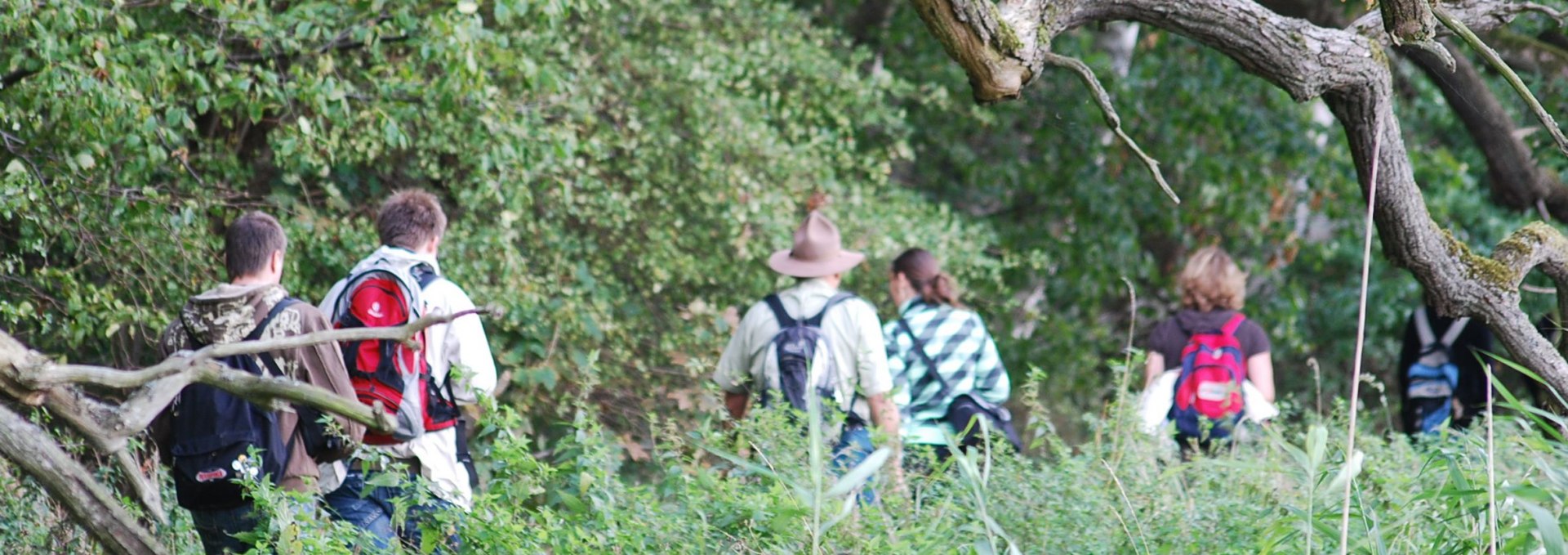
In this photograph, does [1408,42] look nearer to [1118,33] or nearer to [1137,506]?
[1137,506]

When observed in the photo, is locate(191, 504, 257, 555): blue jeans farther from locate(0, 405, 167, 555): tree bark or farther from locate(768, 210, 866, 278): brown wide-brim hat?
locate(768, 210, 866, 278): brown wide-brim hat

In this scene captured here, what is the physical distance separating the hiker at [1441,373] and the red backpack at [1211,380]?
4.51ft

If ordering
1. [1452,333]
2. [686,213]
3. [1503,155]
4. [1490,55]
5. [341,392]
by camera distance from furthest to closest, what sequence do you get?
[1503,155] < [686,213] < [1452,333] < [341,392] < [1490,55]

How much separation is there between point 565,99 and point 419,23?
115cm

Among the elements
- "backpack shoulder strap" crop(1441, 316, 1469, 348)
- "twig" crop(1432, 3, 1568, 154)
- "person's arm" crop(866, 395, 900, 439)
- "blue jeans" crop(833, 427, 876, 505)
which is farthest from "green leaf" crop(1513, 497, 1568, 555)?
"backpack shoulder strap" crop(1441, 316, 1469, 348)

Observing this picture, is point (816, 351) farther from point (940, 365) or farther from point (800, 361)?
point (940, 365)

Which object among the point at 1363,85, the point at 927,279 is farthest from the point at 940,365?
the point at 1363,85

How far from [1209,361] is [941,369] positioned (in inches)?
46.6

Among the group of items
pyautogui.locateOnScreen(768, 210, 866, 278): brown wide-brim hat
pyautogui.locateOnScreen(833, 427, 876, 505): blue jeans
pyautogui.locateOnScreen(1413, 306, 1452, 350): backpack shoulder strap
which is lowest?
pyautogui.locateOnScreen(833, 427, 876, 505): blue jeans

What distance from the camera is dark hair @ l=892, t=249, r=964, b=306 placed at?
5449mm

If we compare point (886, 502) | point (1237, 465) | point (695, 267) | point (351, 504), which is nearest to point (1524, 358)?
point (1237, 465)

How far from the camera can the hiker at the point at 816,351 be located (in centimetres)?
495

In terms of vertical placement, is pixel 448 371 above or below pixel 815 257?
below

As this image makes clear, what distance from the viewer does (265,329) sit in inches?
147
